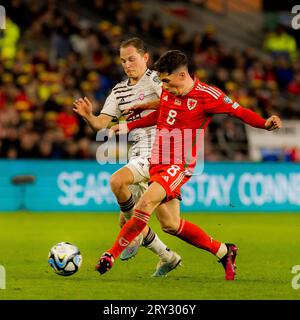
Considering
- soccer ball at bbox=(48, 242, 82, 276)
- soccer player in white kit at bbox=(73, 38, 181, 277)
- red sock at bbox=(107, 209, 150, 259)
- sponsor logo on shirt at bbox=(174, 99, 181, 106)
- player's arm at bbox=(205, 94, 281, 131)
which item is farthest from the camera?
soccer player in white kit at bbox=(73, 38, 181, 277)

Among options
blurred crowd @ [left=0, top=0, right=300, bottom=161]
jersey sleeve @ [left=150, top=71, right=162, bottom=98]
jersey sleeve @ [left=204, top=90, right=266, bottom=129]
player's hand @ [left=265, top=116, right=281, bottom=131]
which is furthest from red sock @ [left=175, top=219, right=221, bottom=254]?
blurred crowd @ [left=0, top=0, right=300, bottom=161]

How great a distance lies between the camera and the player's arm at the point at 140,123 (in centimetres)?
916

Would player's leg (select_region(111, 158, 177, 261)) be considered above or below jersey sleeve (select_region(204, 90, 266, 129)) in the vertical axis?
below

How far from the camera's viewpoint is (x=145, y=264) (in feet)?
33.6

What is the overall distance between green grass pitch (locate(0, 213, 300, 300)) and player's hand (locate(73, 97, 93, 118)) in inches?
61.9

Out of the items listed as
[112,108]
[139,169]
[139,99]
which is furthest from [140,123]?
[112,108]

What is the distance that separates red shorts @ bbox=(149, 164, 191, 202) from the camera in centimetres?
856

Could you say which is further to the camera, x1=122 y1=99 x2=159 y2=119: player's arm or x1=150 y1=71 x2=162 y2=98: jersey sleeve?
x1=150 y1=71 x2=162 y2=98: jersey sleeve

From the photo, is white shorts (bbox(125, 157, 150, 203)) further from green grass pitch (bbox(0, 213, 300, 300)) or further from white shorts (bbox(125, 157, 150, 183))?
green grass pitch (bbox(0, 213, 300, 300))

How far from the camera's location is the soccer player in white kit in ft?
30.3

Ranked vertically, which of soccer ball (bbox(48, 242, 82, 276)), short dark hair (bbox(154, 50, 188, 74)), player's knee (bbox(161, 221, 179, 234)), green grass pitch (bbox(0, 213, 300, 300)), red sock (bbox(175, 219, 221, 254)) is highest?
short dark hair (bbox(154, 50, 188, 74))

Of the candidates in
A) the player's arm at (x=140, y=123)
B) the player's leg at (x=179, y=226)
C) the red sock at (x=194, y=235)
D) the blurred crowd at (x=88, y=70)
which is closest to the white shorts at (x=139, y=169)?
the player's arm at (x=140, y=123)

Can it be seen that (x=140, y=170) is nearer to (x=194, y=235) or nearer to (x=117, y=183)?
(x=117, y=183)

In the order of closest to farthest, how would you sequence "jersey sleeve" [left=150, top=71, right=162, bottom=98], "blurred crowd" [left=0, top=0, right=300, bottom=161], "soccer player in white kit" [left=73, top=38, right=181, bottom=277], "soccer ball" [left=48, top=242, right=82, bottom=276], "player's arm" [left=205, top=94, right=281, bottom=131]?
"player's arm" [left=205, top=94, right=281, bottom=131]
"soccer ball" [left=48, top=242, right=82, bottom=276]
"soccer player in white kit" [left=73, top=38, right=181, bottom=277]
"jersey sleeve" [left=150, top=71, right=162, bottom=98]
"blurred crowd" [left=0, top=0, right=300, bottom=161]
